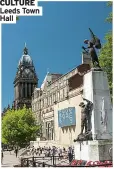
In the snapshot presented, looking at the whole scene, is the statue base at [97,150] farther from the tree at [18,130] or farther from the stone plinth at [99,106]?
the tree at [18,130]

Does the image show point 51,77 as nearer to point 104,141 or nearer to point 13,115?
point 13,115

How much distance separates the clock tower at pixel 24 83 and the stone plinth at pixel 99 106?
374ft

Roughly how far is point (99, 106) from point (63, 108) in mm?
50506

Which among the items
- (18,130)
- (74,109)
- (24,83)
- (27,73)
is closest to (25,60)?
(27,73)

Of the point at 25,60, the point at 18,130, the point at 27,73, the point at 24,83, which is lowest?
the point at 18,130

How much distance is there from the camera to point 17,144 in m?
79.6

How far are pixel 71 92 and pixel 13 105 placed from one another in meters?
80.9

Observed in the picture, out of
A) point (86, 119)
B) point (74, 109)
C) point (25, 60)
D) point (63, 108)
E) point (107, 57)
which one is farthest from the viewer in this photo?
point (25, 60)

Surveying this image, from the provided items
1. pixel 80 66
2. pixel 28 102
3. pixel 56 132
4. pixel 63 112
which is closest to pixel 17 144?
pixel 56 132

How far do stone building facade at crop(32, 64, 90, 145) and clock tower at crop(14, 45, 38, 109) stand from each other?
46.0m

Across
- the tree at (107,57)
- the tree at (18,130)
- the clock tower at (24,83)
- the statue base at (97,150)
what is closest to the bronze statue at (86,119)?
the statue base at (97,150)

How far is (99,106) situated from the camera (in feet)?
59.7

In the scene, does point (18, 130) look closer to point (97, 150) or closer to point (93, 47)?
point (93, 47)

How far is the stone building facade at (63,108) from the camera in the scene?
61125mm
